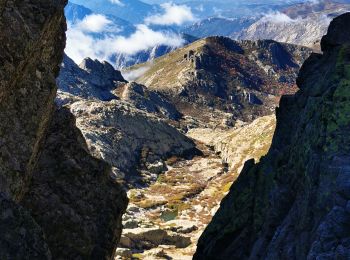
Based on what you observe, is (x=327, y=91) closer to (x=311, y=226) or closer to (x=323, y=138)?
(x=323, y=138)

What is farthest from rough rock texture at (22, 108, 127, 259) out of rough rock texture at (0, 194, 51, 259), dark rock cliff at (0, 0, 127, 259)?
rough rock texture at (0, 194, 51, 259)

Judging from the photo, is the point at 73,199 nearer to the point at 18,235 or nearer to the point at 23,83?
the point at 23,83

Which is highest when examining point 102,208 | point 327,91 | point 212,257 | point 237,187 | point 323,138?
point 327,91

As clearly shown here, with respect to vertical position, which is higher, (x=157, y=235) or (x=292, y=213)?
(x=292, y=213)

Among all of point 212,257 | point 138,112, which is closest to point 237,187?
point 212,257

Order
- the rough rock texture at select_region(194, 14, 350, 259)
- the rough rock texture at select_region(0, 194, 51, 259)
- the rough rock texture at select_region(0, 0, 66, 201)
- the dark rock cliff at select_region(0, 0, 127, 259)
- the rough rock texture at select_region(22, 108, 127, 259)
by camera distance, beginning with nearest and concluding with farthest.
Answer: the rough rock texture at select_region(0, 194, 51, 259) < the dark rock cliff at select_region(0, 0, 127, 259) < the rough rock texture at select_region(194, 14, 350, 259) < the rough rock texture at select_region(0, 0, 66, 201) < the rough rock texture at select_region(22, 108, 127, 259)

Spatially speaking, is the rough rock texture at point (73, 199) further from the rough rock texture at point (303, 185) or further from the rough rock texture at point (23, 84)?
the rough rock texture at point (303, 185)

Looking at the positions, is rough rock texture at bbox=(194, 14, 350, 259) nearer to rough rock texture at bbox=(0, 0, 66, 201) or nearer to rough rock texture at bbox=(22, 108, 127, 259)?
rough rock texture at bbox=(22, 108, 127, 259)
